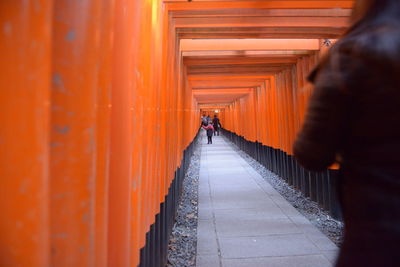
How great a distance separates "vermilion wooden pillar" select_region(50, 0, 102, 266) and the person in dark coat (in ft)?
2.63

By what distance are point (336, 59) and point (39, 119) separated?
36.9 inches

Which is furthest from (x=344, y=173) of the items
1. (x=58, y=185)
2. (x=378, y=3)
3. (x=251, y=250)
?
(x=251, y=250)

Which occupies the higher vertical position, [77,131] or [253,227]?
[77,131]

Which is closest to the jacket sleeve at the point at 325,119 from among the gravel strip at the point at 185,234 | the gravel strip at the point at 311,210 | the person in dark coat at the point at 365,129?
the person in dark coat at the point at 365,129

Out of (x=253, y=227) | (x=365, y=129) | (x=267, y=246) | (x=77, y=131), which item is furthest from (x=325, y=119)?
(x=253, y=227)

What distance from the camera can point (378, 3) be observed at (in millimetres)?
1004

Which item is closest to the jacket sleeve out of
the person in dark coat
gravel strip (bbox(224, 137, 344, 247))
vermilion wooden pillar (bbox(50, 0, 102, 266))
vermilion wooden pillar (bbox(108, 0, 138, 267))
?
the person in dark coat

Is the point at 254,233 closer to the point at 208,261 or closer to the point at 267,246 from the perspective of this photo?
the point at 267,246

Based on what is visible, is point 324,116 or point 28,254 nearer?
point 28,254

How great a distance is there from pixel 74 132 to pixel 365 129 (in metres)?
0.97

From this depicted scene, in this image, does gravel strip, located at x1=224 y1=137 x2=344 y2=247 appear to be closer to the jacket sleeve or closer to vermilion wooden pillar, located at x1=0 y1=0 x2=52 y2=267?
the jacket sleeve

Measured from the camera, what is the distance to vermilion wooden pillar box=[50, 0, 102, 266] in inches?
40.7

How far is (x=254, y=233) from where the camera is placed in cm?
476

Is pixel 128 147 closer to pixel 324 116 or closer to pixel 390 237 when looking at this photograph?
pixel 324 116
